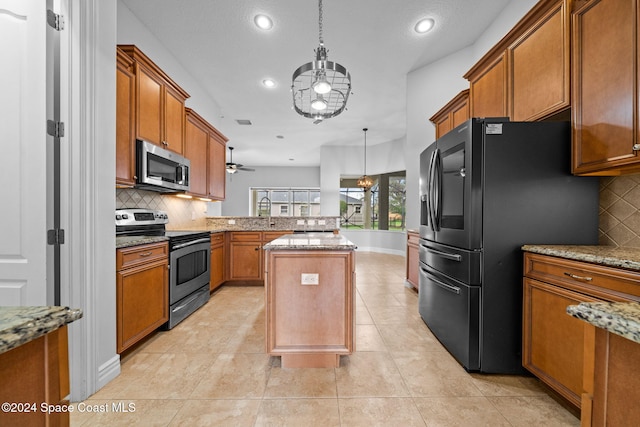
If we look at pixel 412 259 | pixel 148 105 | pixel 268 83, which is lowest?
pixel 412 259

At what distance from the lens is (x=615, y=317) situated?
0.54 meters

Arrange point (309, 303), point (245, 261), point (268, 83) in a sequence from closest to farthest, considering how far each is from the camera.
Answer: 1. point (309, 303)
2. point (245, 261)
3. point (268, 83)

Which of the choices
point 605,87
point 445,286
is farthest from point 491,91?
point 445,286

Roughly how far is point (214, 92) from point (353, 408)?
4801 mm

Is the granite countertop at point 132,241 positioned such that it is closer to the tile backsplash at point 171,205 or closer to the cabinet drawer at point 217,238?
the tile backsplash at point 171,205

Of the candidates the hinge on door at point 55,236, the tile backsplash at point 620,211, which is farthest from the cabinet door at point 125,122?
the tile backsplash at point 620,211

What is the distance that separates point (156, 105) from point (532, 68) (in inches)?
130

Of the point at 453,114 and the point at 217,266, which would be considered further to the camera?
the point at 217,266

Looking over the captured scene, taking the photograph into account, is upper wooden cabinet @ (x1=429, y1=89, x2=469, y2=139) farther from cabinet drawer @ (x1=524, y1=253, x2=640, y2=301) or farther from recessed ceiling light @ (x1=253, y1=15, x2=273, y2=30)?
recessed ceiling light @ (x1=253, y1=15, x2=273, y2=30)

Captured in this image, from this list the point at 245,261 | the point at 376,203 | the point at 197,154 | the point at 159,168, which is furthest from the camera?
the point at 376,203

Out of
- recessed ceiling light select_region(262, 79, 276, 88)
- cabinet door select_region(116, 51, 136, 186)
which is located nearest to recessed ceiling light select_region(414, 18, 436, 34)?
recessed ceiling light select_region(262, 79, 276, 88)

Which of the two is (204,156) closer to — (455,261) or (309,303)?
(309,303)

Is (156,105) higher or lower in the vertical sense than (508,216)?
higher

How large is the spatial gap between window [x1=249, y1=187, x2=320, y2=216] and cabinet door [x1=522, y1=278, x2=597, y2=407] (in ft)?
28.1
